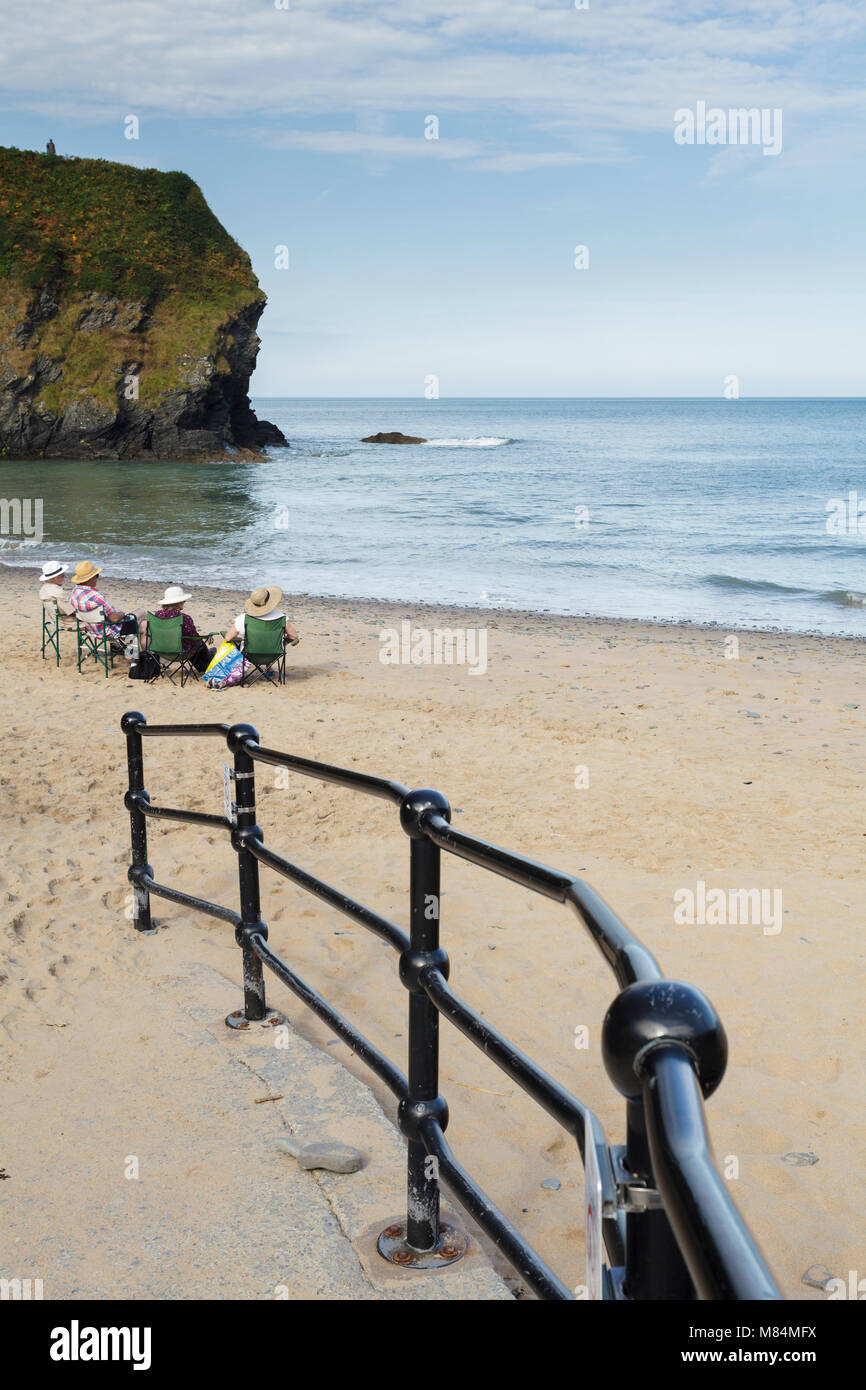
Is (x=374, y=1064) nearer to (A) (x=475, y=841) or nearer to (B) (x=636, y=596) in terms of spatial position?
(A) (x=475, y=841)

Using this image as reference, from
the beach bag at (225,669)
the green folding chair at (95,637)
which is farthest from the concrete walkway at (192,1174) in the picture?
the green folding chair at (95,637)

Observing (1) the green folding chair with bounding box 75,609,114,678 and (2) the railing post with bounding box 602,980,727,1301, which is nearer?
(2) the railing post with bounding box 602,980,727,1301

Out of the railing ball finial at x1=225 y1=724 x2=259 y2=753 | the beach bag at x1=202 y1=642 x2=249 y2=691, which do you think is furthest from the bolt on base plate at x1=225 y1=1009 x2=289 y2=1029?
the beach bag at x1=202 y1=642 x2=249 y2=691

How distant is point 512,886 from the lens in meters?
5.66

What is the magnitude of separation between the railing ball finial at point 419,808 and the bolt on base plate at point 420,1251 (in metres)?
1.07

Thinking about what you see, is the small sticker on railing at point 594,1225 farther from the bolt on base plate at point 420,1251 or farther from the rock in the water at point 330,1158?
the rock in the water at point 330,1158

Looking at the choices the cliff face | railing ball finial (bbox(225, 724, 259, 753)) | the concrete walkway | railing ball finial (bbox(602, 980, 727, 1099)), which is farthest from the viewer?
the cliff face

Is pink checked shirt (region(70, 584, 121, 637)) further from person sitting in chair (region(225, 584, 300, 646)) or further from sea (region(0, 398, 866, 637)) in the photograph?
sea (region(0, 398, 866, 637))

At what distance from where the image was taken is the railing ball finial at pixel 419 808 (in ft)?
6.89

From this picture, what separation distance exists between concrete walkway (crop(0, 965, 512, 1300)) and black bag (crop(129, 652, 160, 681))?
692 centimetres

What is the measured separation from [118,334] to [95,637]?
5246 cm

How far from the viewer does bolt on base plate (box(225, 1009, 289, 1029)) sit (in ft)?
12.4

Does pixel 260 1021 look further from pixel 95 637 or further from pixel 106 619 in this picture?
pixel 95 637

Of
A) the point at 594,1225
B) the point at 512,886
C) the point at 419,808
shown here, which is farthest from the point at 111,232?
the point at 594,1225
